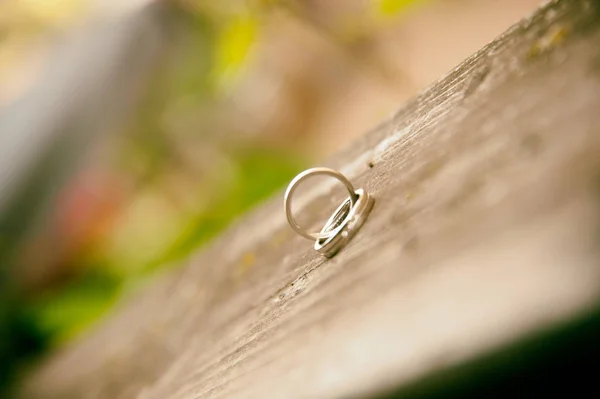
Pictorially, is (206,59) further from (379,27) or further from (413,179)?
(413,179)

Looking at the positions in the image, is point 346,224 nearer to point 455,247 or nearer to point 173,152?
point 455,247

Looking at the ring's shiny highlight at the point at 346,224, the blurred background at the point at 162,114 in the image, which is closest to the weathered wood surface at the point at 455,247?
the ring's shiny highlight at the point at 346,224

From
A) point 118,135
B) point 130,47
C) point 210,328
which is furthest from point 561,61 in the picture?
point 118,135

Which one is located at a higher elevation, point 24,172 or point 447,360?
point 24,172

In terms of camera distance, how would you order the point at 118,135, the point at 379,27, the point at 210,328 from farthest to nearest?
the point at 118,135 < the point at 379,27 < the point at 210,328

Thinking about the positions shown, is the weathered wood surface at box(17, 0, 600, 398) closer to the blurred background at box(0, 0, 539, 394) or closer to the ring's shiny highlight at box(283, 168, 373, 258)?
the ring's shiny highlight at box(283, 168, 373, 258)

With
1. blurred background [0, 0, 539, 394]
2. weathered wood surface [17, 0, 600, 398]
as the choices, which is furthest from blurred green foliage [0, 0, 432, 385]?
weathered wood surface [17, 0, 600, 398]

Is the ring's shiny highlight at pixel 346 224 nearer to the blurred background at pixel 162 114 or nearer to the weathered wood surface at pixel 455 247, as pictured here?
the weathered wood surface at pixel 455 247
